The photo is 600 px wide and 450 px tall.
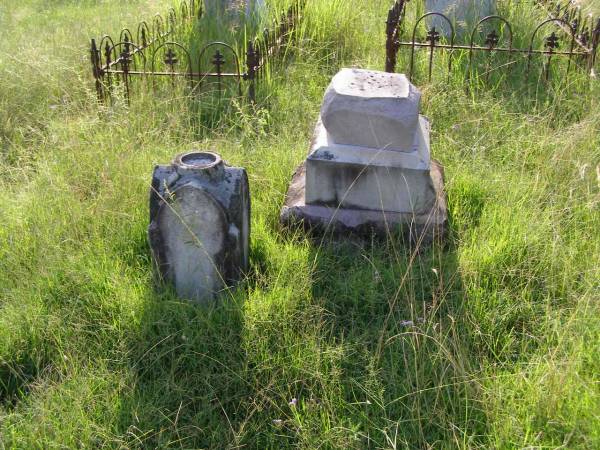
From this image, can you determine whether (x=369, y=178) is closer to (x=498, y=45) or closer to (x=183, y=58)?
(x=183, y=58)

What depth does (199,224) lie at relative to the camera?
3.12 meters

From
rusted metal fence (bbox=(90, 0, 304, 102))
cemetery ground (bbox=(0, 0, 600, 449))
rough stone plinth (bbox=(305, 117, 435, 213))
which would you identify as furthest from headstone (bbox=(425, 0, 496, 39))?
rough stone plinth (bbox=(305, 117, 435, 213))

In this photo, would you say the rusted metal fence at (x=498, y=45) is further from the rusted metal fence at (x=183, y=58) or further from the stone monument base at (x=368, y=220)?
the stone monument base at (x=368, y=220)

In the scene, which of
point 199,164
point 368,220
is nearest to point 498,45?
point 368,220

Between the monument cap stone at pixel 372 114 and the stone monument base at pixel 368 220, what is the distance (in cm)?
37

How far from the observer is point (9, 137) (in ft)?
17.2

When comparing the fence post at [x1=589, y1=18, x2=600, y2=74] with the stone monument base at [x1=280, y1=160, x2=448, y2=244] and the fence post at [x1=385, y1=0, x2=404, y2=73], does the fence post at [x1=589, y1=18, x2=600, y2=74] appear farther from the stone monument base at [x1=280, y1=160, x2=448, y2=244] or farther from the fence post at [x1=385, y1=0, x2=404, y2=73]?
the stone monument base at [x1=280, y1=160, x2=448, y2=244]

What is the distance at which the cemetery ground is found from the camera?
2.53 metres

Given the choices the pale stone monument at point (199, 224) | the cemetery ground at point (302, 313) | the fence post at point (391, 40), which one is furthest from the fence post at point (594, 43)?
the pale stone monument at point (199, 224)

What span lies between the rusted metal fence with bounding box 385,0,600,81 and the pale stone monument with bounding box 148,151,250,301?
7.76 feet

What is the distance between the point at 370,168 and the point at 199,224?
39.2 inches

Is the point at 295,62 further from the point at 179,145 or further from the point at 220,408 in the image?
the point at 220,408

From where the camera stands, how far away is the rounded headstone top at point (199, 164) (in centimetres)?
308

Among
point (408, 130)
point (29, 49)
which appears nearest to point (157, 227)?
point (408, 130)
